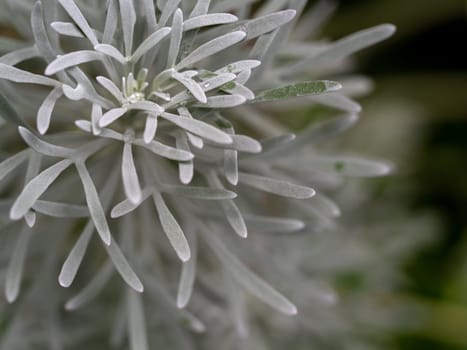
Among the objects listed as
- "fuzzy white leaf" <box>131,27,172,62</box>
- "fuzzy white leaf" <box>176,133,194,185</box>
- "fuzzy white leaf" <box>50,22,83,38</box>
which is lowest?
"fuzzy white leaf" <box>176,133,194,185</box>

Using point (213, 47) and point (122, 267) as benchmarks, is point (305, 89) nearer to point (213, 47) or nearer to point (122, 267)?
point (213, 47)

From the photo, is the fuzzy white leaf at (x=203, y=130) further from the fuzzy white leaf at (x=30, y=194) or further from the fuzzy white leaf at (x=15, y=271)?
the fuzzy white leaf at (x=15, y=271)

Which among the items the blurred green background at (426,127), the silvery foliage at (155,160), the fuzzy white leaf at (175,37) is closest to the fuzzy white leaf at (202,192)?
the silvery foliage at (155,160)

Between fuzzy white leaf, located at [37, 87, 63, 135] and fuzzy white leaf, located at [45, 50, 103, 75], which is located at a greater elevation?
fuzzy white leaf, located at [45, 50, 103, 75]

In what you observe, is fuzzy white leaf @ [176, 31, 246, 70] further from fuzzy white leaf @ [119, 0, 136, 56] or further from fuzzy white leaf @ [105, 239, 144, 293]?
fuzzy white leaf @ [105, 239, 144, 293]

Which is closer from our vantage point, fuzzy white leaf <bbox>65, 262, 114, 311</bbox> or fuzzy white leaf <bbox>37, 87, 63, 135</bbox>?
fuzzy white leaf <bbox>37, 87, 63, 135</bbox>

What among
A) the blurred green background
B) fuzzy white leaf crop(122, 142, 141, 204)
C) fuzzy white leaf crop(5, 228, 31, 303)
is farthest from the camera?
the blurred green background

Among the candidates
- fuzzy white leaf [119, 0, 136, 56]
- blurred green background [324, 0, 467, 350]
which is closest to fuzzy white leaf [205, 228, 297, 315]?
fuzzy white leaf [119, 0, 136, 56]
